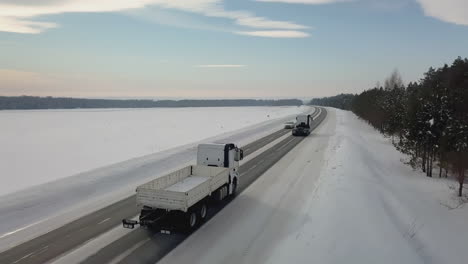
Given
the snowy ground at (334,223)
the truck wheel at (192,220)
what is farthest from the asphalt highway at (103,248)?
the snowy ground at (334,223)

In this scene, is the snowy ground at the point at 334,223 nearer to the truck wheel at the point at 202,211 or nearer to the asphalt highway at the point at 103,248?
the truck wheel at the point at 202,211

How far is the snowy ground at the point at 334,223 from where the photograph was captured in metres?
13.8

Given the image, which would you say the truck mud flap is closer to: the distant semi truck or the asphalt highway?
the asphalt highway

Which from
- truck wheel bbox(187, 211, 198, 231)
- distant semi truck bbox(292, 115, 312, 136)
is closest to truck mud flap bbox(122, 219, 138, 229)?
truck wheel bbox(187, 211, 198, 231)

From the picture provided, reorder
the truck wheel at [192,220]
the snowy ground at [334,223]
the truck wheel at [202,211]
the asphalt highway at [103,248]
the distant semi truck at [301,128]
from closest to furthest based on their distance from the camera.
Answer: the asphalt highway at [103,248] < the snowy ground at [334,223] < the truck wheel at [192,220] < the truck wheel at [202,211] < the distant semi truck at [301,128]

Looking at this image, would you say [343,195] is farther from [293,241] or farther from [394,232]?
[293,241]

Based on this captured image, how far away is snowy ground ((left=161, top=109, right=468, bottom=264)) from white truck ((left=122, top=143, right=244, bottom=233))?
3.09 feet

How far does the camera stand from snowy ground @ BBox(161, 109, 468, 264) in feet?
45.2

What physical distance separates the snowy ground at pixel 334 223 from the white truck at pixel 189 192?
3.09ft

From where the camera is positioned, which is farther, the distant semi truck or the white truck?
the distant semi truck

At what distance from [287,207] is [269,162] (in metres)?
13.7

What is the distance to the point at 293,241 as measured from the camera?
14.8 metres

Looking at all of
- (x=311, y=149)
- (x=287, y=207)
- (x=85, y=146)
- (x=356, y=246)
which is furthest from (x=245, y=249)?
(x=85, y=146)

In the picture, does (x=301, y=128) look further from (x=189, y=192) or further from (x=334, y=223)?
(x=189, y=192)
